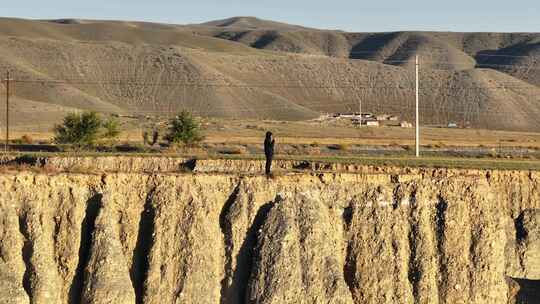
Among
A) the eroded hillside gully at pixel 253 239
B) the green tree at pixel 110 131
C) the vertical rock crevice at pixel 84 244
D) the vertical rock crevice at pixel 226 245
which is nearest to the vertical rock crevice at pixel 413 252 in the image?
the eroded hillside gully at pixel 253 239

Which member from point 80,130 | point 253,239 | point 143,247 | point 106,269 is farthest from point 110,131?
point 106,269

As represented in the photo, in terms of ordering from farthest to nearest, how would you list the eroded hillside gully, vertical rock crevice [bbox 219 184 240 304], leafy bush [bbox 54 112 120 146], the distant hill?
the distant hill < leafy bush [bbox 54 112 120 146] < vertical rock crevice [bbox 219 184 240 304] < the eroded hillside gully

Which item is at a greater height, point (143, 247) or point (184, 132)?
point (143, 247)

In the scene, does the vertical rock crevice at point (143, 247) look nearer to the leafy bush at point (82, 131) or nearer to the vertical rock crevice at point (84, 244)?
the vertical rock crevice at point (84, 244)

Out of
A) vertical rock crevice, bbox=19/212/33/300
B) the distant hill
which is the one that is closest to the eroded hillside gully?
vertical rock crevice, bbox=19/212/33/300

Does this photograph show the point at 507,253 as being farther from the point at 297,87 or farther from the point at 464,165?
the point at 297,87

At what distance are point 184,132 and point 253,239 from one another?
132 feet

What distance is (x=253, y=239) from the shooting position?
1245 inches

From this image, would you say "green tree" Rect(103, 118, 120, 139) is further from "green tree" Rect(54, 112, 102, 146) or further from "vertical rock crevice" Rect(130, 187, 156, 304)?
"vertical rock crevice" Rect(130, 187, 156, 304)

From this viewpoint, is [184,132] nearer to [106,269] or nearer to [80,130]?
[80,130]

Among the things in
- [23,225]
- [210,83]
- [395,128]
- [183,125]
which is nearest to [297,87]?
[210,83]

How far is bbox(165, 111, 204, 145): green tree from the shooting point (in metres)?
70.6

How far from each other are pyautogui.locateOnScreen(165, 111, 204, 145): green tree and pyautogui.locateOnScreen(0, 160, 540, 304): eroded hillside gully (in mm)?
35715

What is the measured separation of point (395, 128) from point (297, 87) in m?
42.2
